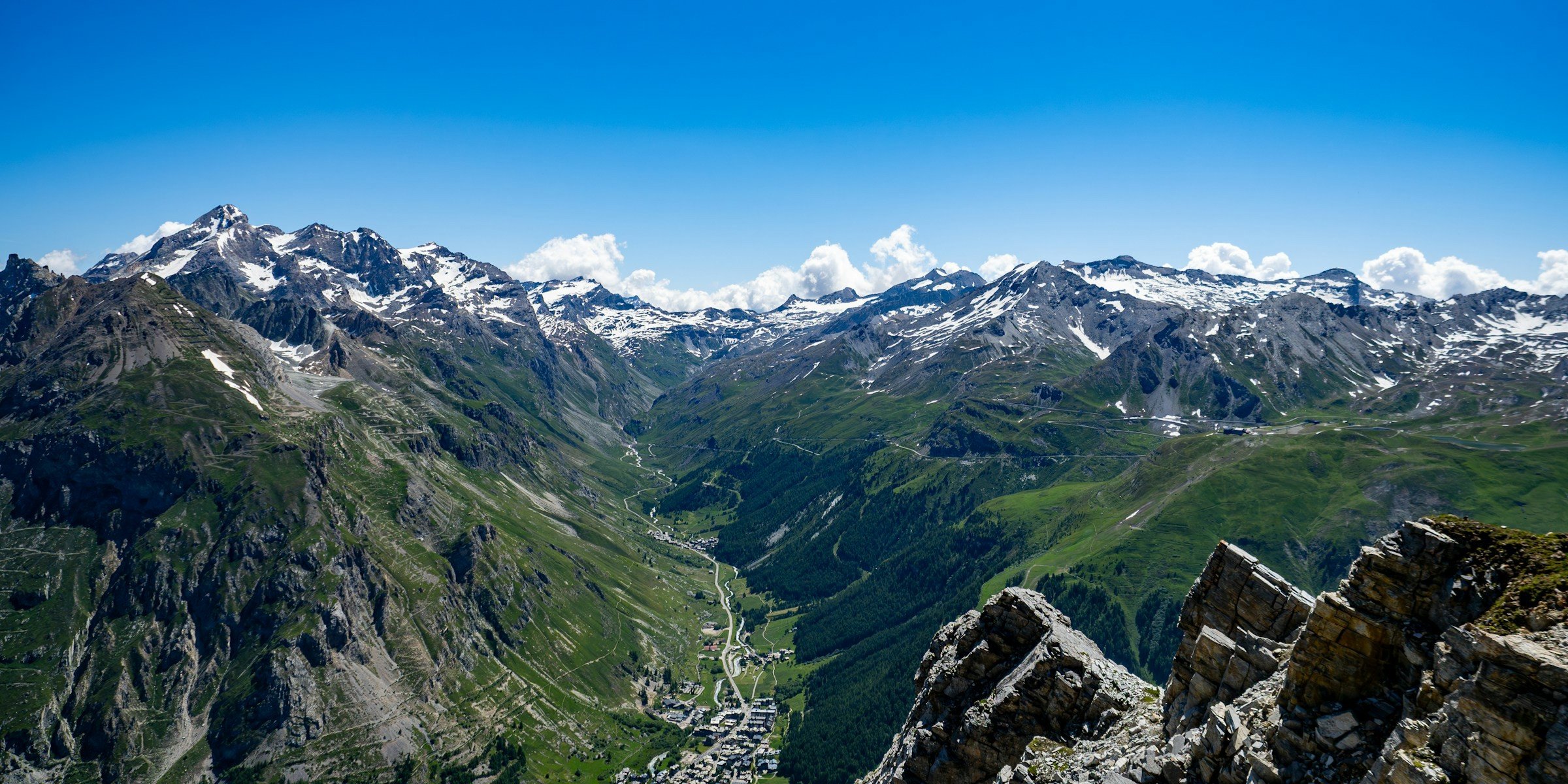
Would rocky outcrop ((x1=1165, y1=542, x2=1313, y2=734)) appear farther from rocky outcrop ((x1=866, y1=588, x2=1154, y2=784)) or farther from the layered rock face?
rocky outcrop ((x1=866, y1=588, x2=1154, y2=784))

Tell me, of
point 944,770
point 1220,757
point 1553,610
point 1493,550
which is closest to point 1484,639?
point 1553,610

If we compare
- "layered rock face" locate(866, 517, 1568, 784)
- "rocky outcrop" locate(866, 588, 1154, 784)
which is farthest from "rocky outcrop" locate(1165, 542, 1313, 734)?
"rocky outcrop" locate(866, 588, 1154, 784)

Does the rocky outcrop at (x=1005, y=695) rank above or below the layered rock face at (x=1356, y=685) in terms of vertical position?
below

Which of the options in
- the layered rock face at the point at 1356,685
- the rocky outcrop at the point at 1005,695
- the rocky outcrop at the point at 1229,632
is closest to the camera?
the layered rock face at the point at 1356,685

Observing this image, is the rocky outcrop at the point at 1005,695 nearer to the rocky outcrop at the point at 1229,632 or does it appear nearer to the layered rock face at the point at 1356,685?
the layered rock face at the point at 1356,685

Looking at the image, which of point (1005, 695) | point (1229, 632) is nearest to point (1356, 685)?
point (1229, 632)

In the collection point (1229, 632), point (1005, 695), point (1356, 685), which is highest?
point (1356, 685)

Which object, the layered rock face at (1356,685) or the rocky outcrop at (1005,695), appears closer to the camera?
the layered rock face at (1356,685)

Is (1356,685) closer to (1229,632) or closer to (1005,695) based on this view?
(1229,632)

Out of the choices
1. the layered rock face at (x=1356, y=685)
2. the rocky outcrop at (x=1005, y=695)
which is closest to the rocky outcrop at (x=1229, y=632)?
the layered rock face at (x=1356, y=685)
